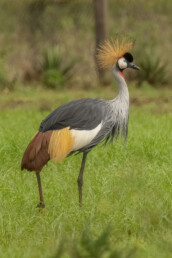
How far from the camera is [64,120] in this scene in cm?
476

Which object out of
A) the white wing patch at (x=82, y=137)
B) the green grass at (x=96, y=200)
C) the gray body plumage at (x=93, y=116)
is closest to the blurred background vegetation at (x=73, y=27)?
the green grass at (x=96, y=200)

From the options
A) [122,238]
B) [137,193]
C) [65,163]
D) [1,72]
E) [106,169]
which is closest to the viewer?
[122,238]

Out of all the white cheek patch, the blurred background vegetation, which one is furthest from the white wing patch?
the blurred background vegetation

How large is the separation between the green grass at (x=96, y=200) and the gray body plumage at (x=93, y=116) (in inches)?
16.1

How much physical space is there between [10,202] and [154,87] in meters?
11.0

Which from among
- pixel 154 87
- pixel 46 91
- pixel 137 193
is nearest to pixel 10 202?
pixel 137 193

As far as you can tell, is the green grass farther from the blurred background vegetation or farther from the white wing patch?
the blurred background vegetation

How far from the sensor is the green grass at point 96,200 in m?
4.01

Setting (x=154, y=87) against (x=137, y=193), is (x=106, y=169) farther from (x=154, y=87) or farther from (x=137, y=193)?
(x=154, y=87)

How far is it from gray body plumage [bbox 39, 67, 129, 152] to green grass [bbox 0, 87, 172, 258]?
409mm

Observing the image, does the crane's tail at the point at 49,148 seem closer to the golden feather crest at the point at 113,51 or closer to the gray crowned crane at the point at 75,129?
the gray crowned crane at the point at 75,129

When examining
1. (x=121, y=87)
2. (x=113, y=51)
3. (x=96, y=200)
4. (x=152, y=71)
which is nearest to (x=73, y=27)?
(x=152, y=71)

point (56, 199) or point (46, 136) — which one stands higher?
point (46, 136)

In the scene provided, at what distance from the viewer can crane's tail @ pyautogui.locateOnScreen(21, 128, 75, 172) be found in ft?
15.2
